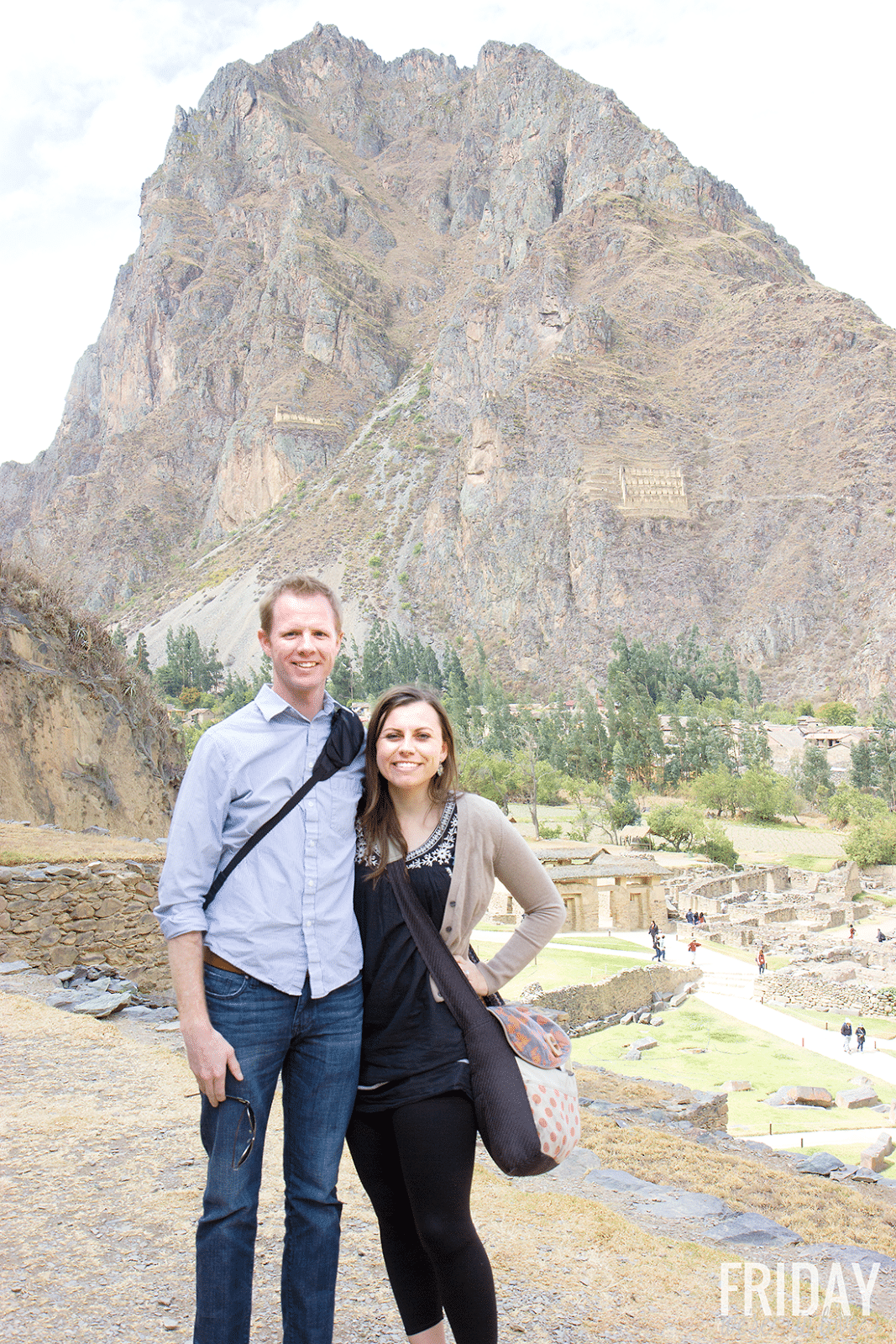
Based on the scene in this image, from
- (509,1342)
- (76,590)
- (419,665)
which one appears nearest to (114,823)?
(76,590)

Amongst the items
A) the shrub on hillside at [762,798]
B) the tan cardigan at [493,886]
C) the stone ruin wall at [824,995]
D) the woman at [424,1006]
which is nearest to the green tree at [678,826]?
the shrub on hillside at [762,798]

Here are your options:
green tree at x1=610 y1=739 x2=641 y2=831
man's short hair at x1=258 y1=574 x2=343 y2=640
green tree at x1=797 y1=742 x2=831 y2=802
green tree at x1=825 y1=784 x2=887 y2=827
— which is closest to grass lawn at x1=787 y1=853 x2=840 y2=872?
green tree at x1=825 y1=784 x2=887 y2=827

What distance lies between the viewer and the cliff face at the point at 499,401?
97.4 metres

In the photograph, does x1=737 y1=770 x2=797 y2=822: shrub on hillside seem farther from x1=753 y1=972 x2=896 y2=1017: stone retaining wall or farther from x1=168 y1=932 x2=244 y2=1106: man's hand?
x1=168 y1=932 x2=244 y2=1106: man's hand

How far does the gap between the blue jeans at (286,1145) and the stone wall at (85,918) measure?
651cm

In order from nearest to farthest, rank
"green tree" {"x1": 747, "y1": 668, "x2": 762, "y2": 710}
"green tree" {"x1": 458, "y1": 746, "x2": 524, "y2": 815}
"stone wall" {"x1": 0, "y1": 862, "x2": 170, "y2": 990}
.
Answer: "stone wall" {"x1": 0, "y1": 862, "x2": 170, "y2": 990}, "green tree" {"x1": 458, "y1": 746, "x2": 524, "y2": 815}, "green tree" {"x1": 747, "y1": 668, "x2": 762, "y2": 710}

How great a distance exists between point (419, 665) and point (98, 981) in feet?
281

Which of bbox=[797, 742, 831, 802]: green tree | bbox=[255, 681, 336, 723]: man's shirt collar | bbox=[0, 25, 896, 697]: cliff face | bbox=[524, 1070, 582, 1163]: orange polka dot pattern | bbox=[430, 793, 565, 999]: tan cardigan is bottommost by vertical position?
bbox=[797, 742, 831, 802]: green tree

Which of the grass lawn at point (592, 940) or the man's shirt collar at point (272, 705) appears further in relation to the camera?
the grass lawn at point (592, 940)

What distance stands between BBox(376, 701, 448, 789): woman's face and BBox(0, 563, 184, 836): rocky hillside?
11.9 metres

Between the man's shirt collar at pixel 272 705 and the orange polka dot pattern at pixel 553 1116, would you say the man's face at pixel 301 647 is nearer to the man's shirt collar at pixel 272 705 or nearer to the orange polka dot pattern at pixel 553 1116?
the man's shirt collar at pixel 272 705

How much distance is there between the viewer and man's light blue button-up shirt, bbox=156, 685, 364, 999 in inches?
105

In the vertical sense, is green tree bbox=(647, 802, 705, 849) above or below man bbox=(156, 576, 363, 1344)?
below

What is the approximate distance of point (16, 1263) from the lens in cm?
364
